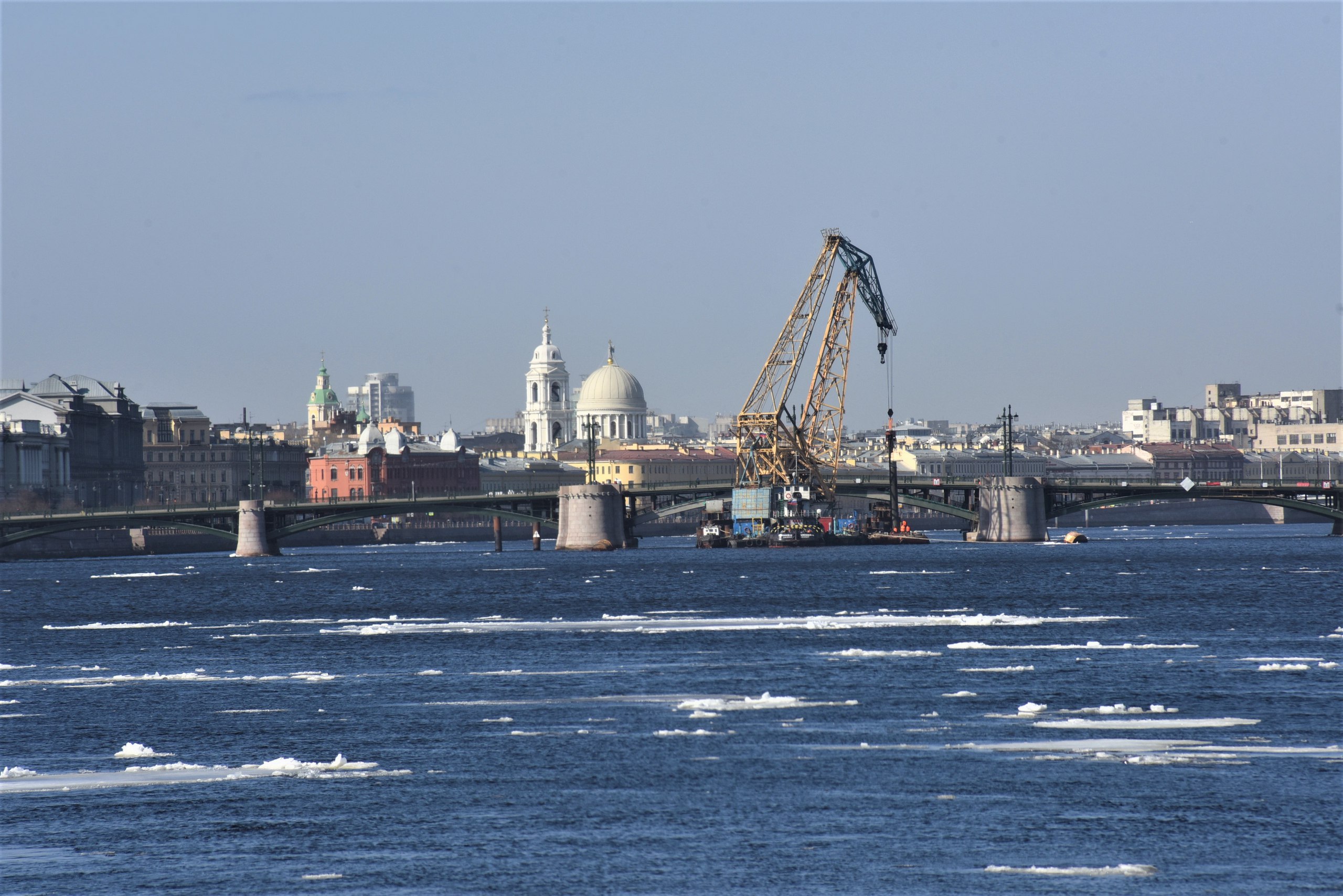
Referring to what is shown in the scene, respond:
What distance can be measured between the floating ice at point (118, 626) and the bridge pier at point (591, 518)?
195ft

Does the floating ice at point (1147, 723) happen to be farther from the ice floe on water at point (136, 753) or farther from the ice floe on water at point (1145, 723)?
the ice floe on water at point (136, 753)

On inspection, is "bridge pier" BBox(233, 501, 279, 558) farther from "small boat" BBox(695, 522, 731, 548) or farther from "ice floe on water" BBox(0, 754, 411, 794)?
"ice floe on water" BBox(0, 754, 411, 794)

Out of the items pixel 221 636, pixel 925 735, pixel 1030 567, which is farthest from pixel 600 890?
pixel 1030 567

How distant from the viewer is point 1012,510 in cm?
12469

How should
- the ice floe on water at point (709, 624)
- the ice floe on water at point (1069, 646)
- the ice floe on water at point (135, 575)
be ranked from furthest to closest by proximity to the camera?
the ice floe on water at point (135, 575) < the ice floe on water at point (709, 624) < the ice floe on water at point (1069, 646)

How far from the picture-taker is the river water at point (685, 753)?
77.8 ft

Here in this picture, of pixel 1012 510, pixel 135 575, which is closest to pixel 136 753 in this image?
pixel 135 575

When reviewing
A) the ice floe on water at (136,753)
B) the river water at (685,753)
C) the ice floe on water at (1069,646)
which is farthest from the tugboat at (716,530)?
the ice floe on water at (136,753)

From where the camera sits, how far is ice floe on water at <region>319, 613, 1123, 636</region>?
5369 centimetres

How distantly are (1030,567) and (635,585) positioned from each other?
748 inches

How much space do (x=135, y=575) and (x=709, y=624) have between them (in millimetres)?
49429

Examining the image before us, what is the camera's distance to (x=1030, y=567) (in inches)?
3529

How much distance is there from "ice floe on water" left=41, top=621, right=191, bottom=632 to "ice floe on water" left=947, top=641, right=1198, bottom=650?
23.7 m

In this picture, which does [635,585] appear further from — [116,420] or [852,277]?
[116,420]
